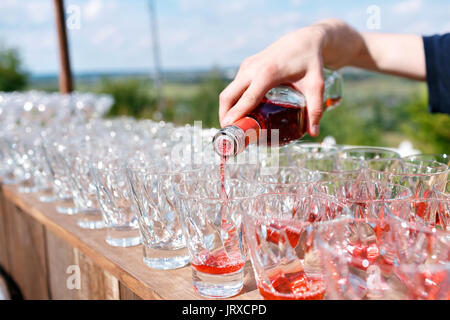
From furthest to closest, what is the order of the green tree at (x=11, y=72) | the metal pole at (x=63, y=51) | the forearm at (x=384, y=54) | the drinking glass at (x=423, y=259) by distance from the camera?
1. the green tree at (x=11, y=72)
2. the metal pole at (x=63, y=51)
3. the forearm at (x=384, y=54)
4. the drinking glass at (x=423, y=259)

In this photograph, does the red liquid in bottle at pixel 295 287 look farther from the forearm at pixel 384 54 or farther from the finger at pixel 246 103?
the forearm at pixel 384 54

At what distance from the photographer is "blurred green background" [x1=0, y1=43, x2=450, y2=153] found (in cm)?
510

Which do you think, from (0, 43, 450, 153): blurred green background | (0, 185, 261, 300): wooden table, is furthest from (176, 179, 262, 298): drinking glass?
(0, 43, 450, 153): blurred green background

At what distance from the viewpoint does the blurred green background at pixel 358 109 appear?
510cm

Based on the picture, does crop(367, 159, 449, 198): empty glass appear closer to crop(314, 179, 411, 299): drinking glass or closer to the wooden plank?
crop(314, 179, 411, 299): drinking glass

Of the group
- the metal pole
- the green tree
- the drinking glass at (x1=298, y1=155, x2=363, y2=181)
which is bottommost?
the drinking glass at (x1=298, y1=155, x2=363, y2=181)

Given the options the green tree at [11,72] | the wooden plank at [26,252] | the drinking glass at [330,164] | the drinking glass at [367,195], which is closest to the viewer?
the drinking glass at [367,195]

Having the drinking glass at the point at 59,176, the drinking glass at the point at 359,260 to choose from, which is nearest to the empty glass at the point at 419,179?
the drinking glass at the point at 359,260

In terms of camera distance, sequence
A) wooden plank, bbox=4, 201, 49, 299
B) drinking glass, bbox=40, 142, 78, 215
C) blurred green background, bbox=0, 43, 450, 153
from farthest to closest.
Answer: blurred green background, bbox=0, 43, 450, 153
wooden plank, bbox=4, 201, 49, 299
drinking glass, bbox=40, 142, 78, 215

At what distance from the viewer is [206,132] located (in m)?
1.40

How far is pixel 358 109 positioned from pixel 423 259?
353 inches

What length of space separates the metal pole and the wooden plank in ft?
6.22

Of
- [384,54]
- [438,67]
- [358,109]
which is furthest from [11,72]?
[438,67]
